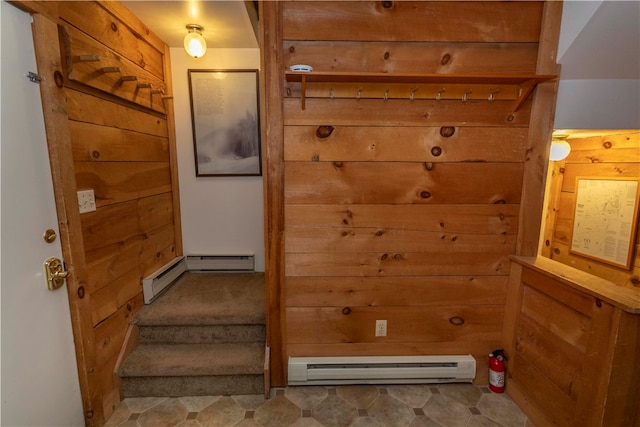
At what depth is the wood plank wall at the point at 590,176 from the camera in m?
2.16

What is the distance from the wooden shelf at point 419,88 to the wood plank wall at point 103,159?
1.06 metres

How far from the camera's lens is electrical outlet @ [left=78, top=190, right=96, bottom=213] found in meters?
1.48

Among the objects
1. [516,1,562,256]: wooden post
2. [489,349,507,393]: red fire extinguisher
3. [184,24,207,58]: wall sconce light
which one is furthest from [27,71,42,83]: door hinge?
[489,349,507,393]: red fire extinguisher

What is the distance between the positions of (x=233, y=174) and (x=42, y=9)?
1509 mm

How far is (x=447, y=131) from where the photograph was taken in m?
1.70

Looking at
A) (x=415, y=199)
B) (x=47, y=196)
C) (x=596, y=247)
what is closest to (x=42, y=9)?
(x=47, y=196)

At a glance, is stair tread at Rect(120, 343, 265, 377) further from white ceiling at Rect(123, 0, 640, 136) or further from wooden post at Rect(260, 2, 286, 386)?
white ceiling at Rect(123, 0, 640, 136)

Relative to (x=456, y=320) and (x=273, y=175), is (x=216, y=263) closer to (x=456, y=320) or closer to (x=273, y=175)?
(x=273, y=175)

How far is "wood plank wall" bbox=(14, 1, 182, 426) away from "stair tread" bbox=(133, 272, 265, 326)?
0.56ft

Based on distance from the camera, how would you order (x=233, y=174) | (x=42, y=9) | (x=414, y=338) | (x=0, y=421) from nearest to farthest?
(x=0, y=421)
(x=42, y=9)
(x=414, y=338)
(x=233, y=174)

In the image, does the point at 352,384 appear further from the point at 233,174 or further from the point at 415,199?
the point at 233,174

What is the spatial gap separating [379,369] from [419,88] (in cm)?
173

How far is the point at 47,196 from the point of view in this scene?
1.31 m

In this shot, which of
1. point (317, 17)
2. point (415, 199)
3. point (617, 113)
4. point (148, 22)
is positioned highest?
point (148, 22)
